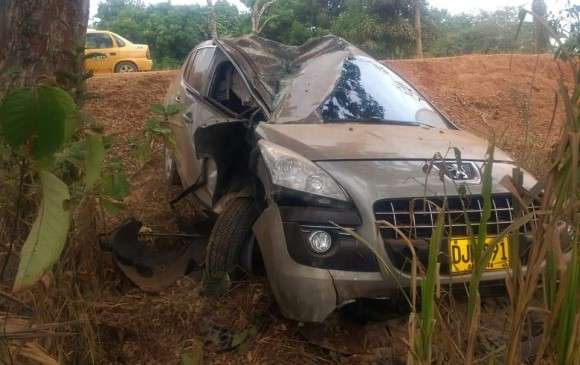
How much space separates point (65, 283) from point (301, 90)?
1.98 m

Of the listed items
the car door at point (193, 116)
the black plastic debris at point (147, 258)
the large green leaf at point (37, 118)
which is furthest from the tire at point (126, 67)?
the large green leaf at point (37, 118)

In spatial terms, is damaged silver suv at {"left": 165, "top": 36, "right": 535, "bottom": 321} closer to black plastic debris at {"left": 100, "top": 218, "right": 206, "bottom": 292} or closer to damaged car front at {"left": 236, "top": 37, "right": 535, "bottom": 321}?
damaged car front at {"left": 236, "top": 37, "right": 535, "bottom": 321}

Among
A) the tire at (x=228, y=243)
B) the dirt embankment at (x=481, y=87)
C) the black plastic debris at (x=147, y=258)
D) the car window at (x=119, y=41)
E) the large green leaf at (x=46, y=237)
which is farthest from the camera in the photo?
the car window at (x=119, y=41)

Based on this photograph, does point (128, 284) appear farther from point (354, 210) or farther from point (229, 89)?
point (229, 89)

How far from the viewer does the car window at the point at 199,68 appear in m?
5.20

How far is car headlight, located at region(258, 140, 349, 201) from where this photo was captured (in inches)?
120

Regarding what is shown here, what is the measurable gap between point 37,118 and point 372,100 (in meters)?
2.92

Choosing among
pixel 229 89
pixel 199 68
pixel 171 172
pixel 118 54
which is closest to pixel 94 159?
pixel 229 89

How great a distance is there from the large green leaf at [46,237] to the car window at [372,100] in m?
2.58

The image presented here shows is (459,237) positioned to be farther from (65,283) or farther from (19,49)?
(19,49)

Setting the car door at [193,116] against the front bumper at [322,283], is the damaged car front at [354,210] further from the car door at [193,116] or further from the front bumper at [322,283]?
the car door at [193,116]

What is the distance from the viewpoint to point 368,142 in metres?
3.50

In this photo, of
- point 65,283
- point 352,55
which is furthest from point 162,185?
point 65,283

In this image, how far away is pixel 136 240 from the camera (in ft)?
13.4
